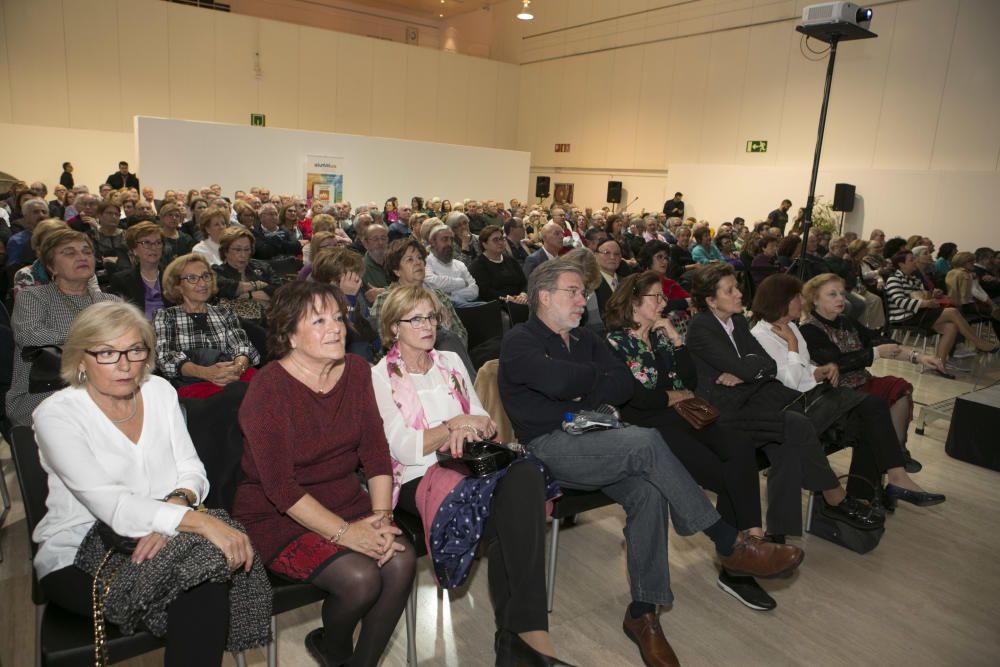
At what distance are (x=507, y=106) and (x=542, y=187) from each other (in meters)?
3.12

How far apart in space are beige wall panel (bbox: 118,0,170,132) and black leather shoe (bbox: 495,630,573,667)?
53.3ft

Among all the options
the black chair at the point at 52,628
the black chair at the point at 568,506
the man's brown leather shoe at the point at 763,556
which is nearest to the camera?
the black chair at the point at 52,628

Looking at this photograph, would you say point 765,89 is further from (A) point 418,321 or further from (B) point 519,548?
(B) point 519,548

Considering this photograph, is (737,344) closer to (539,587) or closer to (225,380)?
(539,587)

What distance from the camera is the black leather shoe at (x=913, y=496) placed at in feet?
11.9

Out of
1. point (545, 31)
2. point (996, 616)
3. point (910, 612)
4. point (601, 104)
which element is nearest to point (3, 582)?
point (910, 612)

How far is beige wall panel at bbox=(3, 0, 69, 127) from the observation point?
525 inches

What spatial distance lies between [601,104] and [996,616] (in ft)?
57.2

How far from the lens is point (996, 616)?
9.04ft

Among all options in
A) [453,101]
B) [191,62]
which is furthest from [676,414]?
[453,101]

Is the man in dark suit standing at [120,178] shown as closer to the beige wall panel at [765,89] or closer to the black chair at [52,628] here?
the black chair at [52,628]

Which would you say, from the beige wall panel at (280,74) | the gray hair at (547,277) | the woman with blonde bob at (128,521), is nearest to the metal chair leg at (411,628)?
the woman with blonde bob at (128,521)

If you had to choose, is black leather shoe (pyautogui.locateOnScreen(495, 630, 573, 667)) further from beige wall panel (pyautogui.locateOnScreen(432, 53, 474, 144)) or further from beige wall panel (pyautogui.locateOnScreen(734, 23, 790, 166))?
beige wall panel (pyautogui.locateOnScreen(432, 53, 474, 144))

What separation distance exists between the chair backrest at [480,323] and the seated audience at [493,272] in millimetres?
1290
